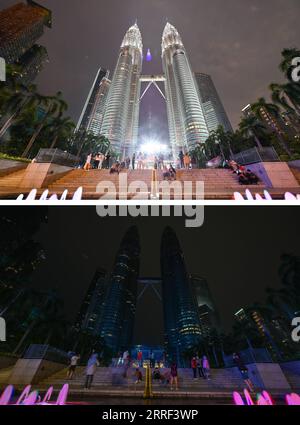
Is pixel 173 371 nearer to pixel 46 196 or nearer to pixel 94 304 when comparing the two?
pixel 46 196

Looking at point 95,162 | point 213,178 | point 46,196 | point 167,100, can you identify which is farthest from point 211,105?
point 46,196

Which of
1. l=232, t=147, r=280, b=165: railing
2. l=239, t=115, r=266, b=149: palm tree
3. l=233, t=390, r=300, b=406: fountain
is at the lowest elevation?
l=233, t=390, r=300, b=406: fountain

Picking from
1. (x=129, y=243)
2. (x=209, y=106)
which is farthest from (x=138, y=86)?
(x=129, y=243)

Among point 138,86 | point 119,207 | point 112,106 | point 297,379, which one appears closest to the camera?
point 297,379

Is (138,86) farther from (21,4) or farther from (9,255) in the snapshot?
(9,255)

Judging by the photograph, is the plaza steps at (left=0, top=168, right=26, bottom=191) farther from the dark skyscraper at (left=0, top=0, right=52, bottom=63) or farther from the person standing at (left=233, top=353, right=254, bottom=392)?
the dark skyscraper at (left=0, top=0, right=52, bottom=63)

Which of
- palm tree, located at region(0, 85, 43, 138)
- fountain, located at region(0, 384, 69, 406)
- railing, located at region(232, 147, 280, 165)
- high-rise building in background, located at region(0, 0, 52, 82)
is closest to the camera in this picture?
fountain, located at region(0, 384, 69, 406)

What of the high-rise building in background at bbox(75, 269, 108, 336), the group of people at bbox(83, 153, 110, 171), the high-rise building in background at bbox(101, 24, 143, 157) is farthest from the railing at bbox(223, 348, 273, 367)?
the high-rise building in background at bbox(75, 269, 108, 336)
